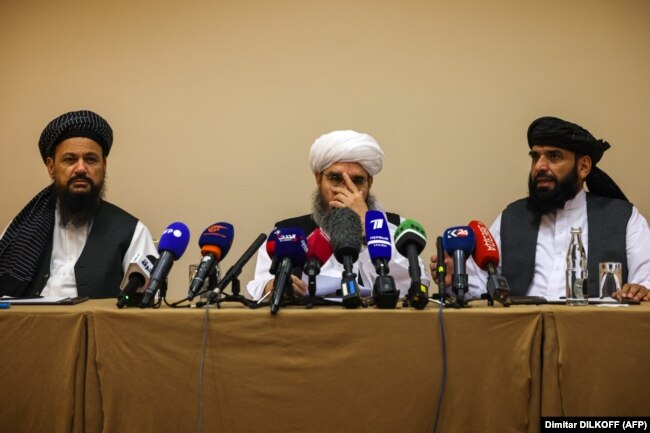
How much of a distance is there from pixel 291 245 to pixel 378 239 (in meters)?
0.29

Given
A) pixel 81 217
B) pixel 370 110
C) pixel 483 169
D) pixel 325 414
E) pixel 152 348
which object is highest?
pixel 370 110

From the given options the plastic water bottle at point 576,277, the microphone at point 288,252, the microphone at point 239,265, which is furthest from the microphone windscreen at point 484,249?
the microphone at point 239,265

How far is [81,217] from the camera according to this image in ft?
12.7

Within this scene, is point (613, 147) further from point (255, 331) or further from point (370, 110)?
point (255, 331)

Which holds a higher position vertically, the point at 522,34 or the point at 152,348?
the point at 522,34

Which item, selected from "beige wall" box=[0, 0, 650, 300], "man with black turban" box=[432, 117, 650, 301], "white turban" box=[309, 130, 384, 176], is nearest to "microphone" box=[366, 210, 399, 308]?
"man with black turban" box=[432, 117, 650, 301]

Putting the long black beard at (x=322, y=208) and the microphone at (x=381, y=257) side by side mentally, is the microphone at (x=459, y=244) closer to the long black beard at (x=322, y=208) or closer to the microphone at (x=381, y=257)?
the microphone at (x=381, y=257)

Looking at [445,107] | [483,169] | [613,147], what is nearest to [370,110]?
[445,107]

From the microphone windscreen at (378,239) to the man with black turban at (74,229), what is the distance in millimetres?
1736

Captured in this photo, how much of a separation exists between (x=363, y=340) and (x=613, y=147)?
2.69m

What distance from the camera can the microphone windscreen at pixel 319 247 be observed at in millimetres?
2502

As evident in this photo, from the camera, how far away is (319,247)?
8.24 ft

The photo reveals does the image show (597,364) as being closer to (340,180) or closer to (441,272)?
(441,272)

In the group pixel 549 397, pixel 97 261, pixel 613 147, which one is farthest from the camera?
pixel 613 147
